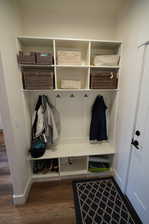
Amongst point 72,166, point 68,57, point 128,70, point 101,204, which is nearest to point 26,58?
point 68,57

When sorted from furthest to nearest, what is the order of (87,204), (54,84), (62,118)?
(62,118) < (54,84) < (87,204)

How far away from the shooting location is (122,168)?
1784 mm

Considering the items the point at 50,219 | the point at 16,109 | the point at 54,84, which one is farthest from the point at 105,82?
the point at 50,219

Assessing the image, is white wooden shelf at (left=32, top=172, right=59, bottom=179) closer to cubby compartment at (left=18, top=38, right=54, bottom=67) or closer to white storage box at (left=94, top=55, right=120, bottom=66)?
cubby compartment at (left=18, top=38, right=54, bottom=67)

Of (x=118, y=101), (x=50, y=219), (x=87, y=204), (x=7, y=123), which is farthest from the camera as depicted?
(x=118, y=101)

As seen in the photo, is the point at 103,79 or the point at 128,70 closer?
the point at 128,70

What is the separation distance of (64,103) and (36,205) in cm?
154

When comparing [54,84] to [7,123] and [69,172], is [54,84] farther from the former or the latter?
[69,172]

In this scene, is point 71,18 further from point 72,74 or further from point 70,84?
point 70,84

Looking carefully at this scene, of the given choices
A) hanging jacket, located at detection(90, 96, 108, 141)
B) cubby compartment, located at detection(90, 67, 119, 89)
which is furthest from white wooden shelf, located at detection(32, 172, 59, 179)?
cubby compartment, located at detection(90, 67, 119, 89)

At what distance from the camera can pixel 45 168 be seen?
2057mm

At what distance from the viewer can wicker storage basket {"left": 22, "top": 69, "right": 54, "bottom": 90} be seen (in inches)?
62.6

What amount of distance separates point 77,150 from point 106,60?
4.89 feet

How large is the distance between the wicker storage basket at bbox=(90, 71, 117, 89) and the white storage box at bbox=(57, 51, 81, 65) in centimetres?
31
